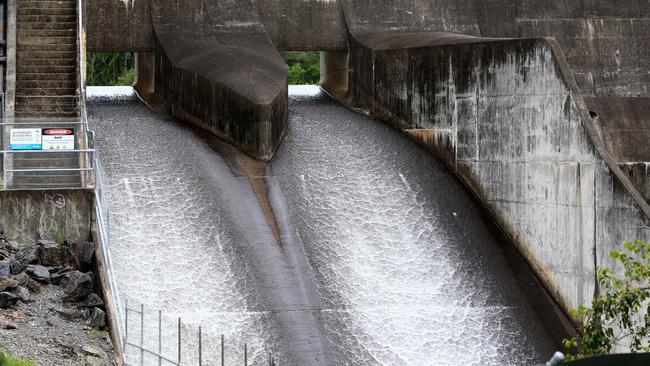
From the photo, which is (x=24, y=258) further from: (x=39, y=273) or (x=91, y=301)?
(x=91, y=301)

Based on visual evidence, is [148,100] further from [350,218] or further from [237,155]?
[350,218]

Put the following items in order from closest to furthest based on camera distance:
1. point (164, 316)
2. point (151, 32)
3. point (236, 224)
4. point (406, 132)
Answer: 1. point (164, 316)
2. point (236, 224)
3. point (406, 132)
4. point (151, 32)

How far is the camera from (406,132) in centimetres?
2538

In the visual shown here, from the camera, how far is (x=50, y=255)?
712 inches

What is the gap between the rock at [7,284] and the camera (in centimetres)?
1650

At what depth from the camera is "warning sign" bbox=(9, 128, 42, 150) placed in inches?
777

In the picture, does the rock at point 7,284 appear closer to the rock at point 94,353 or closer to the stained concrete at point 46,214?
the rock at point 94,353

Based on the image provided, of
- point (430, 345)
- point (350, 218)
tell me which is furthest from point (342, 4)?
point (430, 345)

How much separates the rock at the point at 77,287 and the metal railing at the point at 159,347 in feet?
2.07

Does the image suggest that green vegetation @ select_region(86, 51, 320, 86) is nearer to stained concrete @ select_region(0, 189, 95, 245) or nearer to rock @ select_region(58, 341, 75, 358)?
stained concrete @ select_region(0, 189, 95, 245)

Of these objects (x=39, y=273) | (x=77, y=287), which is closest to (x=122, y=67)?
(x=39, y=273)

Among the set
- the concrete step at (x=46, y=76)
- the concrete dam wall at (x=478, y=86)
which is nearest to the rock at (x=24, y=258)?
the concrete dam wall at (x=478, y=86)

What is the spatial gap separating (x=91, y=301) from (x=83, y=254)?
124 centimetres

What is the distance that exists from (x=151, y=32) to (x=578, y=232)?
12041 millimetres
